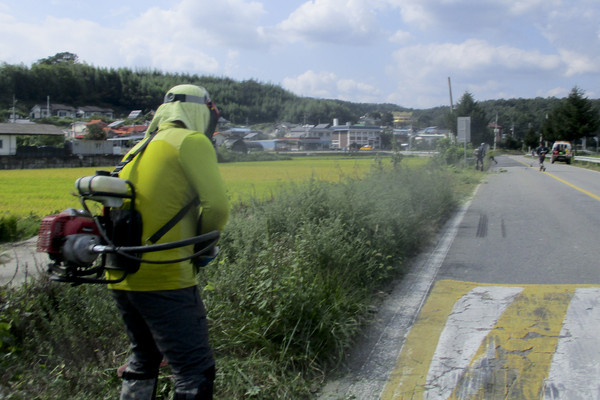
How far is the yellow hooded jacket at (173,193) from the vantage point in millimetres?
2549

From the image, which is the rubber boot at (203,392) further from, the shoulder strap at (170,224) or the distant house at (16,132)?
the distant house at (16,132)

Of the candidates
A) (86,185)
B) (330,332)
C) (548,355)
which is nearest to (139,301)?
(86,185)

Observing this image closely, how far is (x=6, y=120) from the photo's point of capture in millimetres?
7820

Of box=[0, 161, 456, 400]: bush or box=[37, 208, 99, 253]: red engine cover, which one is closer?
box=[37, 208, 99, 253]: red engine cover

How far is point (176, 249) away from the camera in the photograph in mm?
2578

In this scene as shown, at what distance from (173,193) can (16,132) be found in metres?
6.46

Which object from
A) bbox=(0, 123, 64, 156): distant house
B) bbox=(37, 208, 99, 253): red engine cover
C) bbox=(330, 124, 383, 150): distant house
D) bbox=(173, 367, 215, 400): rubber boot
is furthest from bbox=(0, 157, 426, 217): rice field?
bbox=(330, 124, 383, 150): distant house

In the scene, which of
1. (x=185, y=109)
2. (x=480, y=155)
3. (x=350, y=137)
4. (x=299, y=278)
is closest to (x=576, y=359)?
(x=299, y=278)

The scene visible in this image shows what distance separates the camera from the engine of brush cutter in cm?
252

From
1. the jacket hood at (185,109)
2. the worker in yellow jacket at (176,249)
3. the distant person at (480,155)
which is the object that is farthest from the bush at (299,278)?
the distant person at (480,155)

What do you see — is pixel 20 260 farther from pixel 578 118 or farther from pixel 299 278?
pixel 578 118

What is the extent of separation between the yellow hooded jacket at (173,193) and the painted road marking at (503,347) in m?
1.82

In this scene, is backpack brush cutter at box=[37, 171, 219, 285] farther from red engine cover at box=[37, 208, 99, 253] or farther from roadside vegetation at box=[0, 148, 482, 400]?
roadside vegetation at box=[0, 148, 482, 400]

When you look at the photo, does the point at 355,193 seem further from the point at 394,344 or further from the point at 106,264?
the point at 106,264
